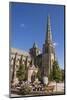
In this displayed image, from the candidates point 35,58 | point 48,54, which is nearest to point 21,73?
point 35,58

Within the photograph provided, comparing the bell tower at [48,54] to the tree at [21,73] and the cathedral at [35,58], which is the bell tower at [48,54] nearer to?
the cathedral at [35,58]

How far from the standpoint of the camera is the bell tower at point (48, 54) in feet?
9.25

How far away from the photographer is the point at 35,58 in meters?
2.80

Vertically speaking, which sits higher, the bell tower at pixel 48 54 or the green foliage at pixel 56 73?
the bell tower at pixel 48 54

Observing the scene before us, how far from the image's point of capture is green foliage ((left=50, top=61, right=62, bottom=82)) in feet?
9.30

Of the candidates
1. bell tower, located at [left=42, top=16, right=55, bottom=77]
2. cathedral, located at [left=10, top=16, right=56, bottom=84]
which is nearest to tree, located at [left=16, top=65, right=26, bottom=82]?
cathedral, located at [left=10, top=16, right=56, bottom=84]

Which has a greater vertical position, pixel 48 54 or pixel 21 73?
pixel 48 54

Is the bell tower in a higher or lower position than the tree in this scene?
higher

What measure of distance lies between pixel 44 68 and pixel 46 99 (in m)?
0.32

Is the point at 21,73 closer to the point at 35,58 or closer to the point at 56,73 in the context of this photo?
the point at 35,58

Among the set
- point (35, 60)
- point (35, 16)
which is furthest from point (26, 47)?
point (35, 16)

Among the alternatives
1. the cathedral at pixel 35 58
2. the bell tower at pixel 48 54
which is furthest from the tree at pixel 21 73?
the bell tower at pixel 48 54

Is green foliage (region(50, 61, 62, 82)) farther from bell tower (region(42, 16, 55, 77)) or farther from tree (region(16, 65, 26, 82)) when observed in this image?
tree (region(16, 65, 26, 82))

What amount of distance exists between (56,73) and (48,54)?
0.22 meters
